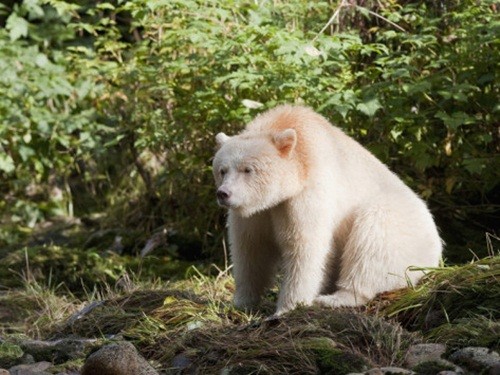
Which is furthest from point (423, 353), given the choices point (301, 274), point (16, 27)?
point (16, 27)

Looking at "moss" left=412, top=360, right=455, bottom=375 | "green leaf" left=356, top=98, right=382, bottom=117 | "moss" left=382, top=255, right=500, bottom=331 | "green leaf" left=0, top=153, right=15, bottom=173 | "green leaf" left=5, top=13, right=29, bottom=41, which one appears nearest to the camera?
"moss" left=412, top=360, right=455, bottom=375

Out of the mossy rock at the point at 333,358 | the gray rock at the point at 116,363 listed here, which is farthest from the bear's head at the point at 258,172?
the gray rock at the point at 116,363

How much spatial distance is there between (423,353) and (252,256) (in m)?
1.58

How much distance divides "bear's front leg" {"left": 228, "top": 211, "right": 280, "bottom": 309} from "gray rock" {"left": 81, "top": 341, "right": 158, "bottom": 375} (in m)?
1.51

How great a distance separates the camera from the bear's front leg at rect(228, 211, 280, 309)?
5836 millimetres

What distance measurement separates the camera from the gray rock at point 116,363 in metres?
4.36

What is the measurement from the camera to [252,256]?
5914 millimetres

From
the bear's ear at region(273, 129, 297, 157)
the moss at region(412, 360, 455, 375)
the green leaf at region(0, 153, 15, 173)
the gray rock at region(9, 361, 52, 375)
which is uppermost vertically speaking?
the bear's ear at region(273, 129, 297, 157)

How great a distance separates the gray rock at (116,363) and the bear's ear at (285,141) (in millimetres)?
1652

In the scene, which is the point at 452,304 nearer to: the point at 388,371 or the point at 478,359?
the point at 478,359

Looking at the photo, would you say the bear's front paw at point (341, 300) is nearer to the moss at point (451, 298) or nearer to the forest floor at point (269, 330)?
the forest floor at point (269, 330)

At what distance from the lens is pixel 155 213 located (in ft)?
33.1

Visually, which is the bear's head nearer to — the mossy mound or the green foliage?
the mossy mound

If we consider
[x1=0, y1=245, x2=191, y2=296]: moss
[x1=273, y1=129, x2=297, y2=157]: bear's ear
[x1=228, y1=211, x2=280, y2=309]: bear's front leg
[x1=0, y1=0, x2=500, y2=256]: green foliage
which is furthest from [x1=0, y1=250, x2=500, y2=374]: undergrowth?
[x1=0, y1=0, x2=500, y2=256]: green foliage
